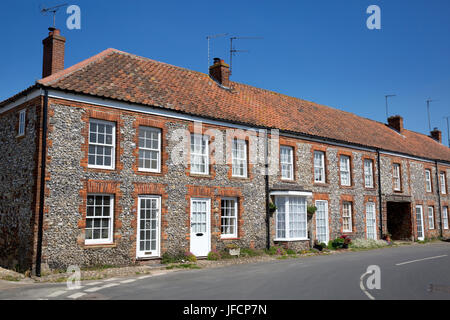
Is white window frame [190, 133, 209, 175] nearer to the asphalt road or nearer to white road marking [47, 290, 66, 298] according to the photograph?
the asphalt road

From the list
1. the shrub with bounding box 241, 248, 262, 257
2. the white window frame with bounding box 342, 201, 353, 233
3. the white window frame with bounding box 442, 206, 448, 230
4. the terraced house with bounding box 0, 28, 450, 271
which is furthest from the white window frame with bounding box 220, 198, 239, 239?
the white window frame with bounding box 442, 206, 448, 230

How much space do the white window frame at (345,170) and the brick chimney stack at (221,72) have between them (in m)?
8.48

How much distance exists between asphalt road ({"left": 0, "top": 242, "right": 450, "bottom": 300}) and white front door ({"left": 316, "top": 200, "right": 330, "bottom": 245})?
8.19 metres

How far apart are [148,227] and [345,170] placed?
14262 mm

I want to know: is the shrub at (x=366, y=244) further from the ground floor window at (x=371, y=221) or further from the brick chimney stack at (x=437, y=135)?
the brick chimney stack at (x=437, y=135)

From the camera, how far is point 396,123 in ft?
120

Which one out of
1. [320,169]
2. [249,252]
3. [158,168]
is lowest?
[249,252]

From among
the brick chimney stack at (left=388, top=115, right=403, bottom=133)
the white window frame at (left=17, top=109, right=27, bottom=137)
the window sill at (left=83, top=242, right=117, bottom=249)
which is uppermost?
the brick chimney stack at (left=388, top=115, right=403, bottom=133)

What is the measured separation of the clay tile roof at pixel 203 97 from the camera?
1683 cm

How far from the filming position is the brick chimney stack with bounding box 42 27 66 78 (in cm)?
1845

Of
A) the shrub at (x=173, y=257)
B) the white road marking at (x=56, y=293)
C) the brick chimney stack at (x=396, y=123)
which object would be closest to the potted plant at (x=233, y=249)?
the shrub at (x=173, y=257)

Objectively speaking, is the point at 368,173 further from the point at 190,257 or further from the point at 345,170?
the point at 190,257

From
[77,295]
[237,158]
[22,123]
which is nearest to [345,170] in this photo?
[237,158]

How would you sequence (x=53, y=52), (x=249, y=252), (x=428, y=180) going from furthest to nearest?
(x=428, y=180) < (x=249, y=252) < (x=53, y=52)
